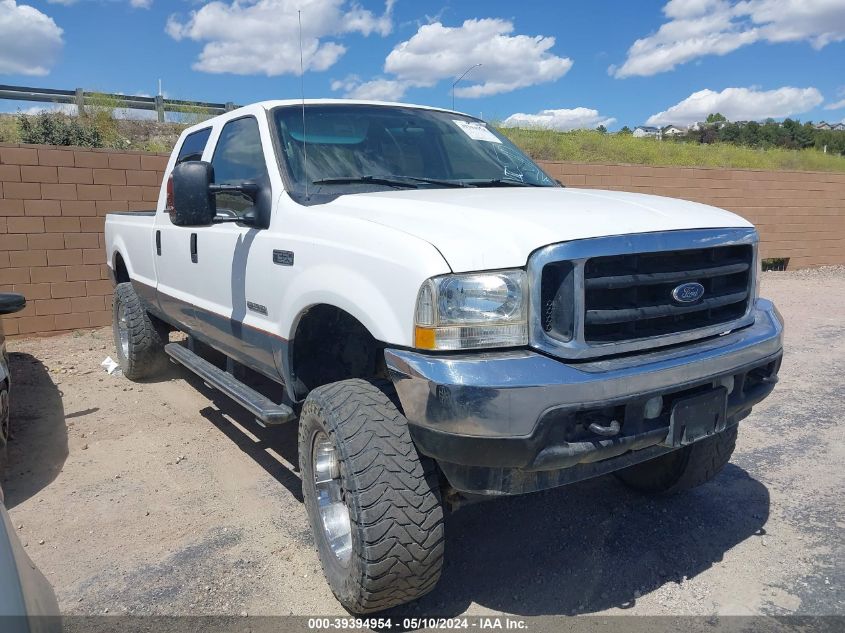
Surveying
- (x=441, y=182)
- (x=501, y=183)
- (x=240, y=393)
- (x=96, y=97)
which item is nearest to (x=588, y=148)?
(x=96, y=97)

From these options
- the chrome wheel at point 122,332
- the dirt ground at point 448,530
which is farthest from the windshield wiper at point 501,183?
the chrome wheel at point 122,332

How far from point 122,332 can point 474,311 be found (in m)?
4.87

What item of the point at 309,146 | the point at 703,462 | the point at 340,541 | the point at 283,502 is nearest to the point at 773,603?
the point at 703,462

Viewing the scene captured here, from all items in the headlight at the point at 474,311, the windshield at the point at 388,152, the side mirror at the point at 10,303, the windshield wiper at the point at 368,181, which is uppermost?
the windshield at the point at 388,152

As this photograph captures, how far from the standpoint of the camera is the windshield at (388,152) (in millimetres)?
3461

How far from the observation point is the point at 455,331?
2344mm

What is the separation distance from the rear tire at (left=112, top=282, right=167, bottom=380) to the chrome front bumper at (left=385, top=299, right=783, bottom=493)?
4.10 metres

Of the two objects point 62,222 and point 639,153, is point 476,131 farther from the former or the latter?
point 639,153

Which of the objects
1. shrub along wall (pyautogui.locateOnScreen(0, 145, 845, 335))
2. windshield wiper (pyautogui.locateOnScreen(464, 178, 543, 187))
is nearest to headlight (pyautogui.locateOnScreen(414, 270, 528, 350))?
windshield wiper (pyautogui.locateOnScreen(464, 178, 543, 187))

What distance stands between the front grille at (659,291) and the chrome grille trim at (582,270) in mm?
33

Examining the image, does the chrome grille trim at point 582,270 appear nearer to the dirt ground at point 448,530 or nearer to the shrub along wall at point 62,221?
the dirt ground at point 448,530

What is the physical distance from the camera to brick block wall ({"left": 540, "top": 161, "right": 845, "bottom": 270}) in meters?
11.3

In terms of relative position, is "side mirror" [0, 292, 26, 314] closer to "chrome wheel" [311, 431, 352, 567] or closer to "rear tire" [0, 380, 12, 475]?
"rear tire" [0, 380, 12, 475]

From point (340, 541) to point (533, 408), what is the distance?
1191mm
